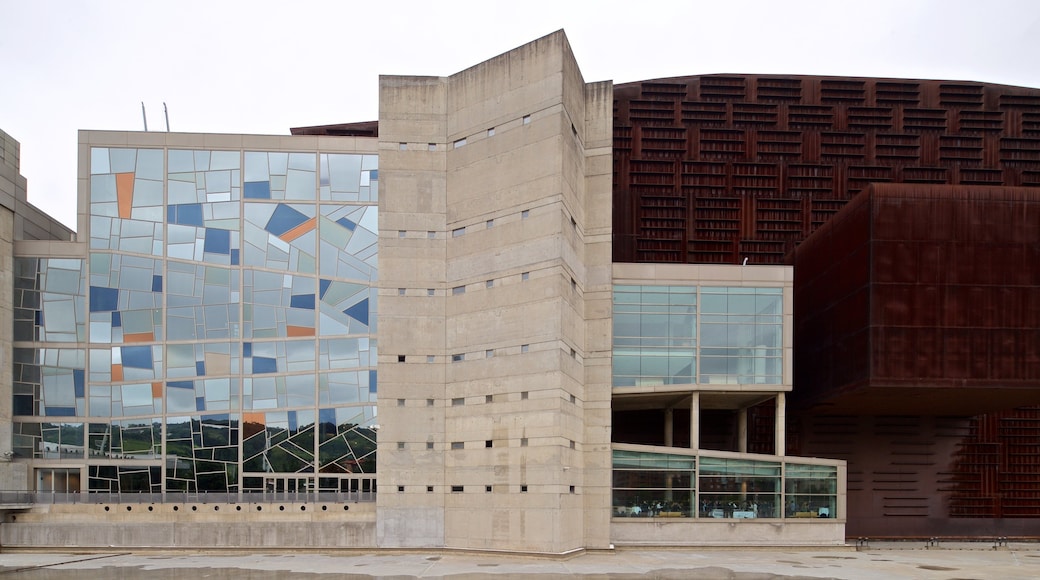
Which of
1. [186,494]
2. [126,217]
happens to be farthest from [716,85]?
[186,494]

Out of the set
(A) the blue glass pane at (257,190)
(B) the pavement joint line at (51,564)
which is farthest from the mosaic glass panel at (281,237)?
(B) the pavement joint line at (51,564)

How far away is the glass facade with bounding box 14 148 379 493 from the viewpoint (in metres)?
38.5

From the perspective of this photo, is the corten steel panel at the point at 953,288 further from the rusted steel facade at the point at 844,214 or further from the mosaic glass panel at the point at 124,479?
the mosaic glass panel at the point at 124,479

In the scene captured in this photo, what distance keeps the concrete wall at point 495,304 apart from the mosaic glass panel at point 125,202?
1058 centimetres

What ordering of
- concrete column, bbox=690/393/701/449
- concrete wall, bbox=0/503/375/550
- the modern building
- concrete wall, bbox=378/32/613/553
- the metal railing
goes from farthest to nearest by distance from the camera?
concrete column, bbox=690/393/701/449 → the metal railing → concrete wall, bbox=0/503/375/550 → the modern building → concrete wall, bbox=378/32/613/553

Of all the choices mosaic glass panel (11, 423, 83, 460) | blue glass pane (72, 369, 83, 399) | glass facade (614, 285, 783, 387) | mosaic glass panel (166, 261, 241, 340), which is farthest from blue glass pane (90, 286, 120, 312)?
glass facade (614, 285, 783, 387)

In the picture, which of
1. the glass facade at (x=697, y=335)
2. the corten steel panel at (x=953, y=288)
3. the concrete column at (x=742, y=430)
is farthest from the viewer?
the concrete column at (x=742, y=430)

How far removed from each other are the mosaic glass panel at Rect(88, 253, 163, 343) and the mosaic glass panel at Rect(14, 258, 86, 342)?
885mm

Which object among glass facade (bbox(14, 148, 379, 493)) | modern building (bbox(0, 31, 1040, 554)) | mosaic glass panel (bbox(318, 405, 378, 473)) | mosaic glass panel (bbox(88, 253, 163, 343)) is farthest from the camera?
mosaic glass panel (bbox(88, 253, 163, 343))

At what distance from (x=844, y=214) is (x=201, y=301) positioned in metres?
28.9

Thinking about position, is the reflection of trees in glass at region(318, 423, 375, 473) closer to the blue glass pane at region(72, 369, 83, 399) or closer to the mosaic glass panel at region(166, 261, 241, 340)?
the mosaic glass panel at region(166, 261, 241, 340)

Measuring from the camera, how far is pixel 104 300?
39688 millimetres

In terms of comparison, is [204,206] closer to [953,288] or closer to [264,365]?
[264,365]

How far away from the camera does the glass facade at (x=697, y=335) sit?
1539 inches
